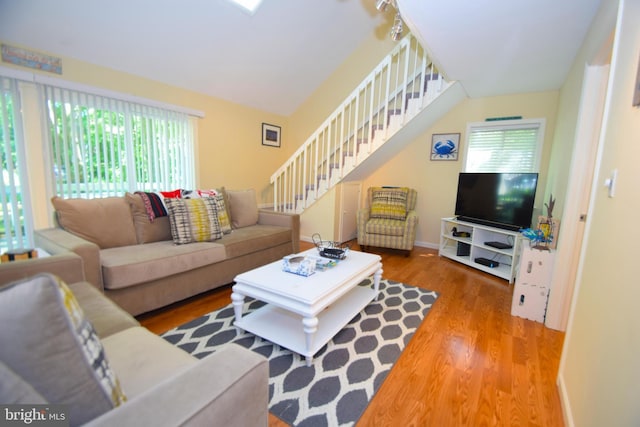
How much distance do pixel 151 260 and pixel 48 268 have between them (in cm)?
58

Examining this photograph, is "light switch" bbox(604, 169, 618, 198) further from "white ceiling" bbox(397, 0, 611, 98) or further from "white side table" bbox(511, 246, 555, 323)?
"white ceiling" bbox(397, 0, 611, 98)

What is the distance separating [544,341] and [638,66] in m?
1.73

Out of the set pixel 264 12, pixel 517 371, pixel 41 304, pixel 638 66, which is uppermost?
pixel 264 12

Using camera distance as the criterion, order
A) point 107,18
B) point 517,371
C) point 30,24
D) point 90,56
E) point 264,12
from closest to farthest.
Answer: point 517,371 < point 30,24 < point 107,18 < point 90,56 < point 264,12

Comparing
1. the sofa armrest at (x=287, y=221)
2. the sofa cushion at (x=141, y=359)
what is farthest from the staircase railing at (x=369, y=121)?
the sofa cushion at (x=141, y=359)

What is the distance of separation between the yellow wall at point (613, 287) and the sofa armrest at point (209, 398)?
104 cm

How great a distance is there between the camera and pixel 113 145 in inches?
114

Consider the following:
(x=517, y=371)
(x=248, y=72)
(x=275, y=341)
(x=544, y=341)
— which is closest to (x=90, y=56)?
(x=248, y=72)

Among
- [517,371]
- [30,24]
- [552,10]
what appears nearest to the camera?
[517,371]

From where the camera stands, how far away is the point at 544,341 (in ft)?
6.25

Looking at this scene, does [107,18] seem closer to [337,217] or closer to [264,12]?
[264,12]

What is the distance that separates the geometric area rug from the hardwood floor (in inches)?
2.7

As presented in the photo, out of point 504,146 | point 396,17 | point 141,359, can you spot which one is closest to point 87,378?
point 141,359

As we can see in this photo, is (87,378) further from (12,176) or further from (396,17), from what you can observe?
(396,17)
